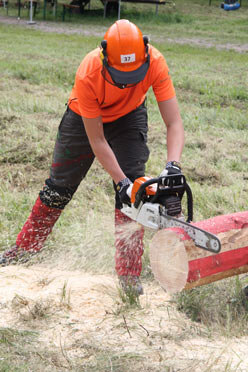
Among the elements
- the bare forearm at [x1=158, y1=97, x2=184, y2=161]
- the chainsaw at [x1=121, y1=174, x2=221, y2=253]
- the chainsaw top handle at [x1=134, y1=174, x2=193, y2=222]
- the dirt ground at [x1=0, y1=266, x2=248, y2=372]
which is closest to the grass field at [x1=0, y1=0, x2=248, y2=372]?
the dirt ground at [x1=0, y1=266, x2=248, y2=372]

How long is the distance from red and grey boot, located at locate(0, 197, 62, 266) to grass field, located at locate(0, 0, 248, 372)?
0.32ft

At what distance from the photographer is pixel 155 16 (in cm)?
2131

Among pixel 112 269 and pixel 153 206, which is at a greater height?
pixel 153 206

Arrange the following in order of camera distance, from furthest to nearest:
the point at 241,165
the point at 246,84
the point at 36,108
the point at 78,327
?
the point at 246,84
the point at 36,108
the point at 241,165
the point at 78,327

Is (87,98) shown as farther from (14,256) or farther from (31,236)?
(14,256)

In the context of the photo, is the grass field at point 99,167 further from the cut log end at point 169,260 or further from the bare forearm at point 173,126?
the bare forearm at point 173,126

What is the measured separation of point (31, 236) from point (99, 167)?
1.73m

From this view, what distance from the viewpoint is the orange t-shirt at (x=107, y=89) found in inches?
107

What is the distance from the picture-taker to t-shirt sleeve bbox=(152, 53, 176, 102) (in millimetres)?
2830

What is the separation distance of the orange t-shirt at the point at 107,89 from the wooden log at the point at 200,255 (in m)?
0.81

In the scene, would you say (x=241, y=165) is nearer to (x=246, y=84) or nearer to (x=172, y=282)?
(x=172, y=282)

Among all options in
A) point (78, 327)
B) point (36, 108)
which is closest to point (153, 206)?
point (78, 327)

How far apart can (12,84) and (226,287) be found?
20.5 ft

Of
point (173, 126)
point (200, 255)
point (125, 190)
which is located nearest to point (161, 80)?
point (173, 126)
